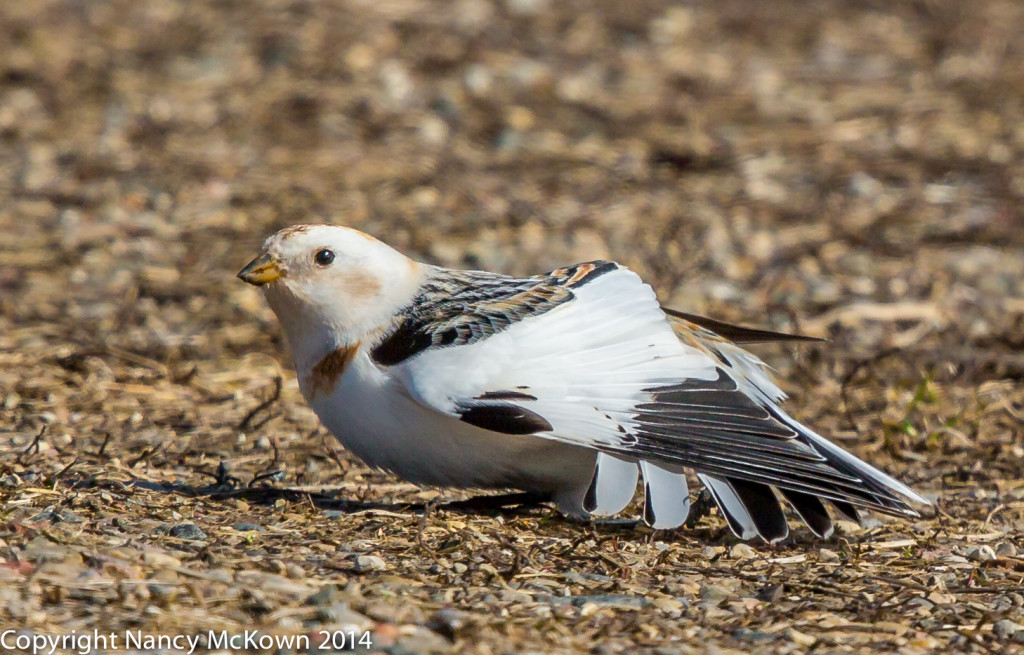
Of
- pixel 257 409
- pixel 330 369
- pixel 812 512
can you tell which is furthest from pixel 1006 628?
pixel 257 409

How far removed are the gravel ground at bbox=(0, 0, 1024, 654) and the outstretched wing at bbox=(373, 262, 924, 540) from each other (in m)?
0.18

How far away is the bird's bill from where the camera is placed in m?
4.29

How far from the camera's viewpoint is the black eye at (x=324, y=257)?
4359mm

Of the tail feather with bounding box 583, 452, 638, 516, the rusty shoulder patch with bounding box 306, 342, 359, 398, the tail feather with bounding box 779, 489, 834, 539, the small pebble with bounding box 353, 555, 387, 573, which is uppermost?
the rusty shoulder patch with bounding box 306, 342, 359, 398

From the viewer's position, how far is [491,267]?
24.0 feet

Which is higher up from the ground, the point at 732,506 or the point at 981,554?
the point at 732,506

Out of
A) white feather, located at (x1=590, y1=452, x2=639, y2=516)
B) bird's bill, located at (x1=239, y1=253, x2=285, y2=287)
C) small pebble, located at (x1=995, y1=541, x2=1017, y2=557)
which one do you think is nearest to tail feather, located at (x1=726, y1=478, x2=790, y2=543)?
white feather, located at (x1=590, y1=452, x2=639, y2=516)

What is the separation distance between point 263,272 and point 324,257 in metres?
0.19

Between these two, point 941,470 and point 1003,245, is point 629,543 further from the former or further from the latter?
point 1003,245

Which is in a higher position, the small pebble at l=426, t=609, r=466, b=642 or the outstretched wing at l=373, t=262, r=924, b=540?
the outstretched wing at l=373, t=262, r=924, b=540

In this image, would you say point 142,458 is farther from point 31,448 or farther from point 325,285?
point 325,285

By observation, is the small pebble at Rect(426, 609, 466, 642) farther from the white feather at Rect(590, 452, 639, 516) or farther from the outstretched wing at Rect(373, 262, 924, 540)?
the white feather at Rect(590, 452, 639, 516)

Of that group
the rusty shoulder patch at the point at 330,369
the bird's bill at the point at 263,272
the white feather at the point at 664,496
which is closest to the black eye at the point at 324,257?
the bird's bill at the point at 263,272

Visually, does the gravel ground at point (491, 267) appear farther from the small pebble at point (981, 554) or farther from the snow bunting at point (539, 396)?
the snow bunting at point (539, 396)
